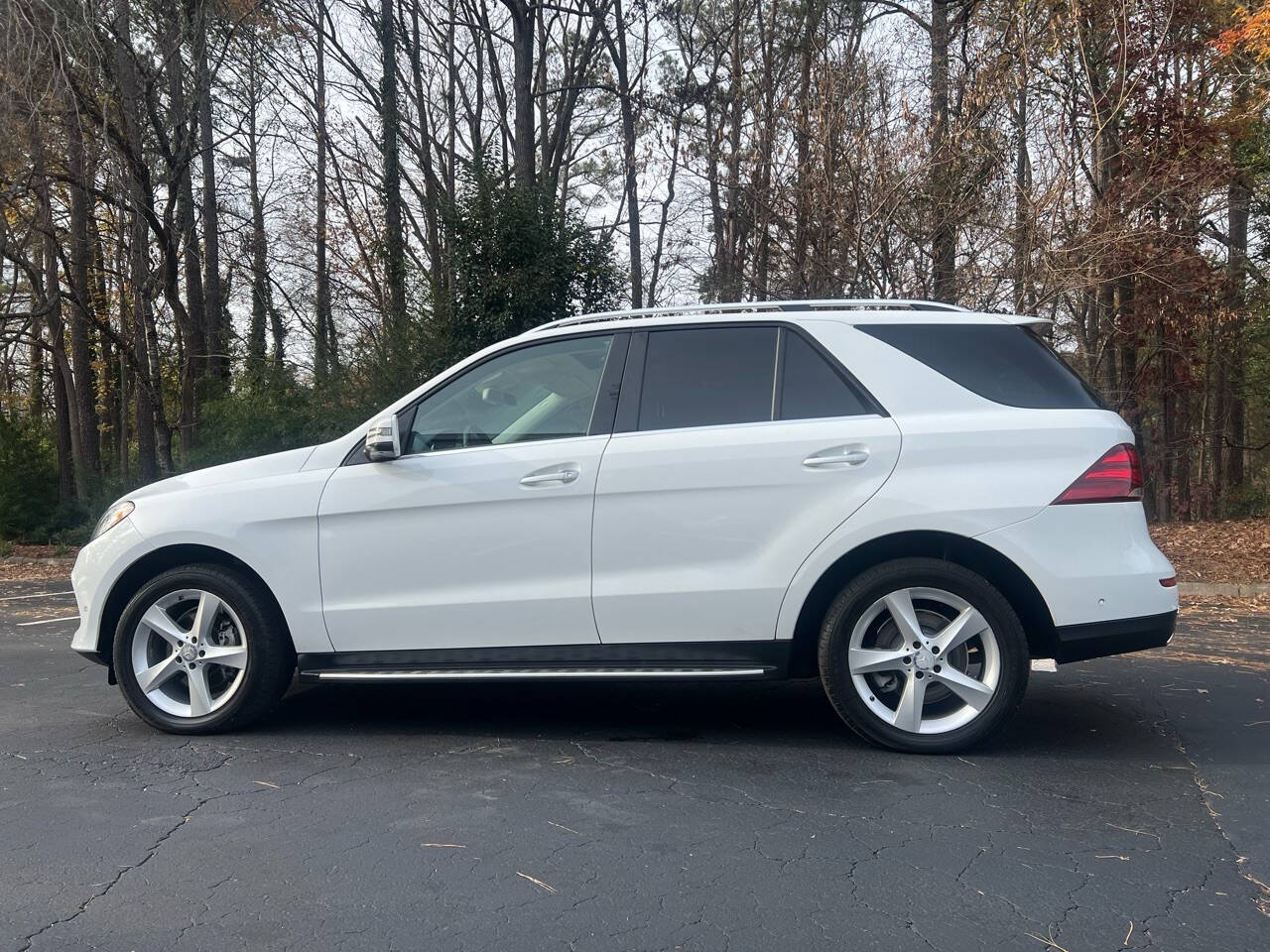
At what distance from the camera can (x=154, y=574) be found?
543 centimetres

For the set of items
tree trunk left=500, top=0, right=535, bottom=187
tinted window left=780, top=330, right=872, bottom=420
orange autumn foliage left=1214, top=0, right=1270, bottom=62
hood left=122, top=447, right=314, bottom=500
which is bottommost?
hood left=122, top=447, right=314, bottom=500

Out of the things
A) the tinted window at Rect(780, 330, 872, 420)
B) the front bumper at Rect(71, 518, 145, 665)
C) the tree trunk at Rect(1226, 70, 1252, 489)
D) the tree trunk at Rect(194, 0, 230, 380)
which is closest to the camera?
the tinted window at Rect(780, 330, 872, 420)

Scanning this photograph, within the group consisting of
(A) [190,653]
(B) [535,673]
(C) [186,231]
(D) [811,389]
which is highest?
(C) [186,231]

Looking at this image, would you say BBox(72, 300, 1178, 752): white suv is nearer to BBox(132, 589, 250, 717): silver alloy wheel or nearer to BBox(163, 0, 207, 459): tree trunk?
BBox(132, 589, 250, 717): silver alloy wheel

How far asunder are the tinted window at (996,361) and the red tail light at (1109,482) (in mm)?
267

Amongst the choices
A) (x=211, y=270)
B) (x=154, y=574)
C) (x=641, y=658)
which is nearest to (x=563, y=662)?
(x=641, y=658)

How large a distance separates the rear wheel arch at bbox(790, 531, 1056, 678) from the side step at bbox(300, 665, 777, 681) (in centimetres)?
27

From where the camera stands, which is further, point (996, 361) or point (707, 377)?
point (707, 377)

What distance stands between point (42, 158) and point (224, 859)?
15.0 metres

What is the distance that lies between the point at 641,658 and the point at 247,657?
6.01ft

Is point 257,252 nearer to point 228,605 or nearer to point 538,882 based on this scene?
point 228,605

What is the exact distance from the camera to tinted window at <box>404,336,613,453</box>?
5203 millimetres

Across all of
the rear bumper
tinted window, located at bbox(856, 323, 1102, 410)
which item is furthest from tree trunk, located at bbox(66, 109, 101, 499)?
the rear bumper

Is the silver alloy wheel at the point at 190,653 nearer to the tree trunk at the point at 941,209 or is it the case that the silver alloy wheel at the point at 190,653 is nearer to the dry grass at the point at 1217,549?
the dry grass at the point at 1217,549
